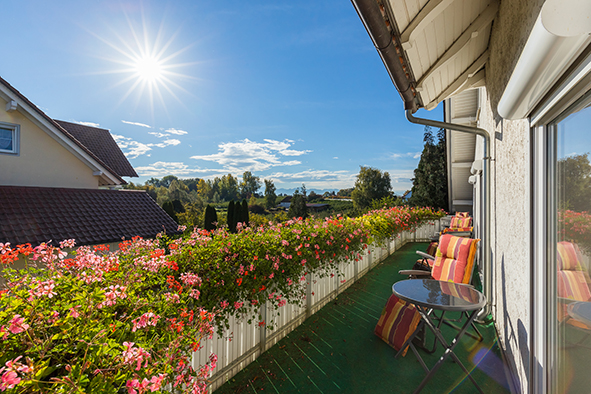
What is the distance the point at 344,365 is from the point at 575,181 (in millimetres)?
2759

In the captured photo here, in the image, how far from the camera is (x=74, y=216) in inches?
364

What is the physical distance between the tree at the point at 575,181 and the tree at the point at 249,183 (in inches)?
3190

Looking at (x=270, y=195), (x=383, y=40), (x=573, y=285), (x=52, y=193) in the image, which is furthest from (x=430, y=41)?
(x=270, y=195)

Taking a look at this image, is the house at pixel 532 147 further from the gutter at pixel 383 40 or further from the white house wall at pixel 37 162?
the white house wall at pixel 37 162

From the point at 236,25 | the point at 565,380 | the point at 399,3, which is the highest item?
the point at 236,25

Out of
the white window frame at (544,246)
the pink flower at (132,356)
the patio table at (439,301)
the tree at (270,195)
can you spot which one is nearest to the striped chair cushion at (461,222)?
the patio table at (439,301)

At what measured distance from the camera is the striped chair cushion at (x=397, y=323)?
3.21 meters

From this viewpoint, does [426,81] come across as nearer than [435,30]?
No

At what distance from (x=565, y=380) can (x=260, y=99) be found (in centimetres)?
4383

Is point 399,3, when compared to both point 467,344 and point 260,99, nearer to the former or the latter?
point 467,344

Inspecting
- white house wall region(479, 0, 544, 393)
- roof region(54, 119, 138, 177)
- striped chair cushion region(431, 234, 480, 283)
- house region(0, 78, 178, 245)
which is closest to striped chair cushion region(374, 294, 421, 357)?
white house wall region(479, 0, 544, 393)

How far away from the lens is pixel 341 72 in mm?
25922

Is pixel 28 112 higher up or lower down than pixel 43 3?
lower down

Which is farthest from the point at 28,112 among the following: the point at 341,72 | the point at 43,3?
the point at 341,72
